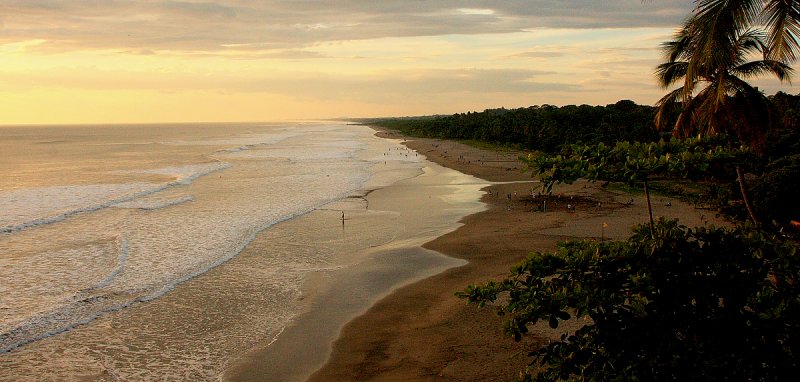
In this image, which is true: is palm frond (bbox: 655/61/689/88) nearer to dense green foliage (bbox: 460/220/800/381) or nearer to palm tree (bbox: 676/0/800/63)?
palm tree (bbox: 676/0/800/63)

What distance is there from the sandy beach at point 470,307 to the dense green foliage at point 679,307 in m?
0.85

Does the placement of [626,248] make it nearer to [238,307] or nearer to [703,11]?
[703,11]

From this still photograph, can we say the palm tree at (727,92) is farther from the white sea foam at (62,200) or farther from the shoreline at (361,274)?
the white sea foam at (62,200)

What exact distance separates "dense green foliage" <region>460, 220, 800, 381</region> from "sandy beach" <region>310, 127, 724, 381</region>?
85 centimetres

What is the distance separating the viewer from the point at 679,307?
4.61 m

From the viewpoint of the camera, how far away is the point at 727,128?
14961 mm

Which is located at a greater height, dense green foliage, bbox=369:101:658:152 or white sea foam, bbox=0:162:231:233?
dense green foliage, bbox=369:101:658:152

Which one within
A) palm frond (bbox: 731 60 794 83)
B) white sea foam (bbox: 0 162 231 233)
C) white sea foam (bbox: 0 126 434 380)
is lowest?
white sea foam (bbox: 0 162 231 233)

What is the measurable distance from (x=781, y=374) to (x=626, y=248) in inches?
51.8

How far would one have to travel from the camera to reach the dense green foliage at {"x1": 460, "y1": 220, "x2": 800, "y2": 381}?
171 inches

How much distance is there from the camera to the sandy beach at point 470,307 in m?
10.1

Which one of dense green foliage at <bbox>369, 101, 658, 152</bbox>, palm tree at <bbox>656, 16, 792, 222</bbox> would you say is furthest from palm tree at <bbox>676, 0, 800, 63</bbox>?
dense green foliage at <bbox>369, 101, 658, 152</bbox>

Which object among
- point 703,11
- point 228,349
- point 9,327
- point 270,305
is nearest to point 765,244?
point 703,11

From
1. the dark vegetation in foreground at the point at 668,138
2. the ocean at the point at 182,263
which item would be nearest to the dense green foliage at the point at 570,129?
the dark vegetation in foreground at the point at 668,138
